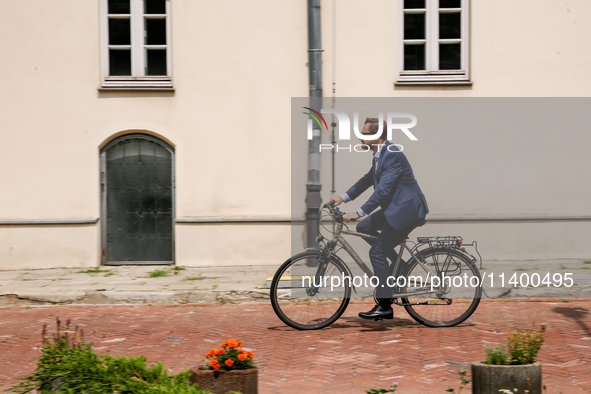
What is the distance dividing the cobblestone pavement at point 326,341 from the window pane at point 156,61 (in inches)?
168

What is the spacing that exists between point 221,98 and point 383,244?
5.01 meters

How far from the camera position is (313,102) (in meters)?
10.1

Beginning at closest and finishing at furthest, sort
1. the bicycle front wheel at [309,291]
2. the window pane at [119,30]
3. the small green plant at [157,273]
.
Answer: the bicycle front wheel at [309,291] → the small green plant at [157,273] → the window pane at [119,30]

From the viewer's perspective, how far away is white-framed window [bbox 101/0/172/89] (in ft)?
33.3

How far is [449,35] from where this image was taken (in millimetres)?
10328

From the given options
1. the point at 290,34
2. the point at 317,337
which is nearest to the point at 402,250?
the point at 317,337

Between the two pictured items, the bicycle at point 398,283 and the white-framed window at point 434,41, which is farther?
the white-framed window at point 434,41

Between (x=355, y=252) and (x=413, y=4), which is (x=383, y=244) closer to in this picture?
(x=355, y=252)

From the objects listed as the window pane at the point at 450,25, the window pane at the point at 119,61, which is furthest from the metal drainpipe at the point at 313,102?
the window pane at the point at 119,61

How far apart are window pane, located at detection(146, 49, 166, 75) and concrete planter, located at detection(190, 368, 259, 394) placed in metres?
7.40

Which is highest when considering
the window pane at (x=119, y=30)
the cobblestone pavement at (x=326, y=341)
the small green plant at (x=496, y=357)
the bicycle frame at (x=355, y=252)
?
the window pane at (x=119, y=30)

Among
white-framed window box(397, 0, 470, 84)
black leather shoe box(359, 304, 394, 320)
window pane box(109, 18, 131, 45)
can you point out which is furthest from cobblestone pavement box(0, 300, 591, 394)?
window pane box(109, 18, 131, 45)

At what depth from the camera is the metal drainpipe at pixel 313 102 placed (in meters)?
9.95

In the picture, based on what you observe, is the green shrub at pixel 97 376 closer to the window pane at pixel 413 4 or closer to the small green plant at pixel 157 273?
the small green plant at pixel 157 273
